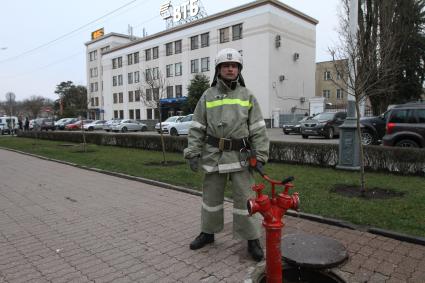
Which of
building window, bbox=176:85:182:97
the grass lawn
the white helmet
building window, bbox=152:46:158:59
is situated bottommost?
the grass lawn

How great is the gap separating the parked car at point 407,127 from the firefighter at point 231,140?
8.39 m

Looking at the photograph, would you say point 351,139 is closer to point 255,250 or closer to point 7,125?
point 255,250

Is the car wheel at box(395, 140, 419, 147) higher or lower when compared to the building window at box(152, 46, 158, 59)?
lower

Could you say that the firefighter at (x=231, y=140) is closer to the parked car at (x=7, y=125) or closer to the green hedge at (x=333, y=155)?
the green hedge at (x=333, y=155)

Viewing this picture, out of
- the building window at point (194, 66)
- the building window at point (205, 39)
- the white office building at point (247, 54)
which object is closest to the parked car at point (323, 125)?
the white office building at point (247, 54)

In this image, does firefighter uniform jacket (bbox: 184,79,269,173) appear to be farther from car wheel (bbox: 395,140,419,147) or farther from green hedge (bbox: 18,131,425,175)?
car wheel (bbox: 395,140,419,147)

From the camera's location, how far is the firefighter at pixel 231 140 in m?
3.82

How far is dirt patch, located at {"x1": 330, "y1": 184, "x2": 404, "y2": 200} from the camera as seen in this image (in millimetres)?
6043

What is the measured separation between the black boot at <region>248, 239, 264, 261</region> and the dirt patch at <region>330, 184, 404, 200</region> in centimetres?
288

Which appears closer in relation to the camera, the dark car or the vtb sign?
the dark car

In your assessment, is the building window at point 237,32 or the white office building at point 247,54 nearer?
the white office building at point 247,54

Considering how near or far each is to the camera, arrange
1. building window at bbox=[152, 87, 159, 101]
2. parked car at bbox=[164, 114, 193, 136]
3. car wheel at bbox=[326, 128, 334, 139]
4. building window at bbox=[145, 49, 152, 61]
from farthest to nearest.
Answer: building window at bbox=[145, 49, 152, 61]
parked car at bbox=[164, 114, 193, 136]
car wheel at bbox=[326, 128, 334, 139]
building window at bbox=[152, 87, 159, 101]

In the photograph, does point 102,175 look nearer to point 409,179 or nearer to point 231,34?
point 409,179

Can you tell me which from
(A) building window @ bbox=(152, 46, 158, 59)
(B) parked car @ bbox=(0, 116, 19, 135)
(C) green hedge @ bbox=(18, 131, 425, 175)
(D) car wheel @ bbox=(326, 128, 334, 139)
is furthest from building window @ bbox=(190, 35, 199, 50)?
(C) green hedge @ bbox=(18, 131, 425, 175)
